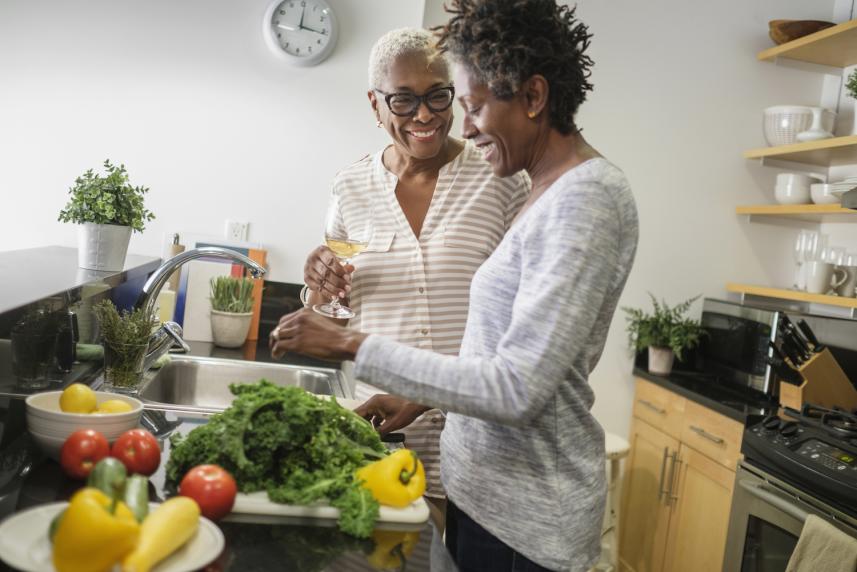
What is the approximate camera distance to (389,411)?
5.28ft

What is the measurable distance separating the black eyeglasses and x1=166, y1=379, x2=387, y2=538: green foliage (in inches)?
29.5

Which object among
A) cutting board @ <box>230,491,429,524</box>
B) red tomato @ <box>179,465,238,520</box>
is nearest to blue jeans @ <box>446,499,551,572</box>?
cutting board @ <box>230,491,429,524</box>

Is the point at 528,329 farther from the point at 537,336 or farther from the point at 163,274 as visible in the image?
the point at 163,274

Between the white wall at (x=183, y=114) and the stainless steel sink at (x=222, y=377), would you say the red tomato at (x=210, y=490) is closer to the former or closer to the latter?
the stainless steel sink at (x=222, y=377)

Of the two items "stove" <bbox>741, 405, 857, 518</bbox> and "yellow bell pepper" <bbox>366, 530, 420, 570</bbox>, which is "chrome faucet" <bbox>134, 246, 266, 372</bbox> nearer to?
"yellow bell pepper" <bbox>366, 530, 420, 570</bbox>

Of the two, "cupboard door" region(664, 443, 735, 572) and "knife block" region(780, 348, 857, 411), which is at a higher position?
"knife block" region(780, 348, 857, 411)

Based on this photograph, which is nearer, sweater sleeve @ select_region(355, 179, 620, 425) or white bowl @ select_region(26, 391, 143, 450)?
sweater sleeve @ select_region(355, 179, 620, 425)

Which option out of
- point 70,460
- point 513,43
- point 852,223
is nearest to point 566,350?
point 513,43

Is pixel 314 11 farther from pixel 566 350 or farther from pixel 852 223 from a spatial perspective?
pixel 852 223

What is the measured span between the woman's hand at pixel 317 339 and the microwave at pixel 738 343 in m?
2.51

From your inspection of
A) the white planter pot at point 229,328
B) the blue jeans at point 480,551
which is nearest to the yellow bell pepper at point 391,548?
the blue jeans at point 480,551

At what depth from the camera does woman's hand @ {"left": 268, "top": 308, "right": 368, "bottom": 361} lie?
41.8 inches

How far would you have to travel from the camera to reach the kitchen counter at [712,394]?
2887mm

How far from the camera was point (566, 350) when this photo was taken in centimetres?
99
